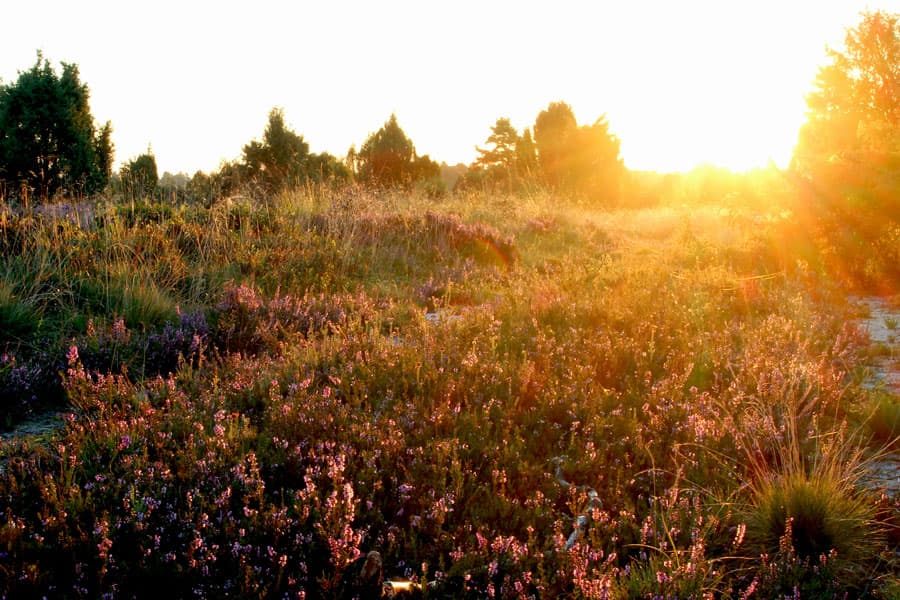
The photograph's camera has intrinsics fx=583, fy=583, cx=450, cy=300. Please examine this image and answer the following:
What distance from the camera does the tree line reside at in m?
9.36

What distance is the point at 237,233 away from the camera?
27.4 ft

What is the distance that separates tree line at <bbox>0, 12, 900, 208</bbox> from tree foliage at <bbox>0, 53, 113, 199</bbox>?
0.03 metres

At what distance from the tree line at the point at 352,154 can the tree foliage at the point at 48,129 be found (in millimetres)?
29

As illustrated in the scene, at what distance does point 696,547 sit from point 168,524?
2034mm

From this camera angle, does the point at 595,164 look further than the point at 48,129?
Yes

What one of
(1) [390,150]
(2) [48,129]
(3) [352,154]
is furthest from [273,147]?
(1) [390,150]

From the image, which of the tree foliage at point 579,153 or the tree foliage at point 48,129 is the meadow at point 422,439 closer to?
the tree foliage at point 48,129

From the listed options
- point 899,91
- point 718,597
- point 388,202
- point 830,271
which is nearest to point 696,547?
point 718,597

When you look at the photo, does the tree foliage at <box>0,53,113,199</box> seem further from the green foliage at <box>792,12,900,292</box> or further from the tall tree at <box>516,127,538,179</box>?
the tall tree at <box>516,127,538,179</box>

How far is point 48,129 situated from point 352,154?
28.8ft

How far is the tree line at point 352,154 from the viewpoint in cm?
936

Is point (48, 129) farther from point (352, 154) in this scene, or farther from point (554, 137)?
point (554, 137)

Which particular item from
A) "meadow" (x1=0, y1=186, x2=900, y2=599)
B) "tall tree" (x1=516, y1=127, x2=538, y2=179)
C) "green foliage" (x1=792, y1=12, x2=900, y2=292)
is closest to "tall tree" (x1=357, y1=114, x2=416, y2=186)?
"tall tree" (x1=516, y1=127, x2=538, y2=179)

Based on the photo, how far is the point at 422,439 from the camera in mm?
3150
